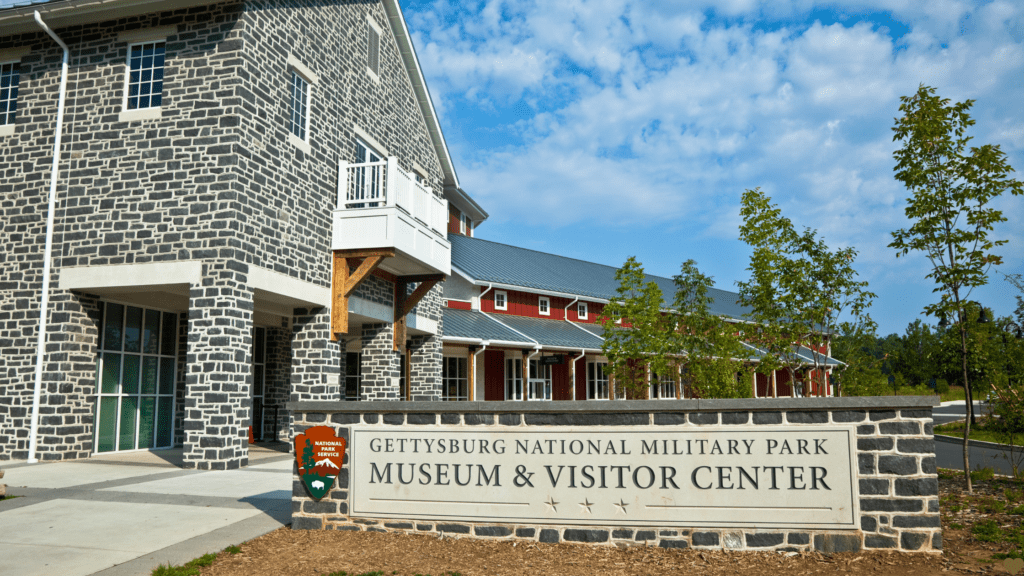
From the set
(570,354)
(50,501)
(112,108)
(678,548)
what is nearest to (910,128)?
(678,548)

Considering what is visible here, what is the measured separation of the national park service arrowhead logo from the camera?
22.2ft

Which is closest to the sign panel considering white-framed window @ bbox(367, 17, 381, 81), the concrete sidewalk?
the concrete sidewalk

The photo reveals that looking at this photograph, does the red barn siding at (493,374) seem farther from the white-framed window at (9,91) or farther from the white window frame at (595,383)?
the white-framed window at (9,91)

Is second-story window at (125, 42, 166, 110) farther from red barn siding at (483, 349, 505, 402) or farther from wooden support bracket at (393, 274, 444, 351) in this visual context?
red barn siding at (483, 349, 505, 402)

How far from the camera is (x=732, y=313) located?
39.7 meters

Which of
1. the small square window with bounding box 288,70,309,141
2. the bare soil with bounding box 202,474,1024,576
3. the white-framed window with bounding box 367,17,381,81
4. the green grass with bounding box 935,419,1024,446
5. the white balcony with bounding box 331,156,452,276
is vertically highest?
the white-framed window with bounding box 367,17,381,81

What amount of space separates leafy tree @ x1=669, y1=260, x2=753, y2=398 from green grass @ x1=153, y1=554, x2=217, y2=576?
37.5 feet

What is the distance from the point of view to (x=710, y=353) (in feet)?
54.3

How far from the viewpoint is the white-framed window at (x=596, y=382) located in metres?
28.1

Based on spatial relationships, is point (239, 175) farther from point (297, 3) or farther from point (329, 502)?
point (329, 502)

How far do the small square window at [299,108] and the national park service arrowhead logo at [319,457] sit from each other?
854 centimetres

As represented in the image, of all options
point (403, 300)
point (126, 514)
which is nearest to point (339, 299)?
point (403, 300)

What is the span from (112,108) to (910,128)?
44.0 ft

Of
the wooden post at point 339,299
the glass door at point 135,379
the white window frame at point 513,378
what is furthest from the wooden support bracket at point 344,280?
the white window frame at point 513,378
